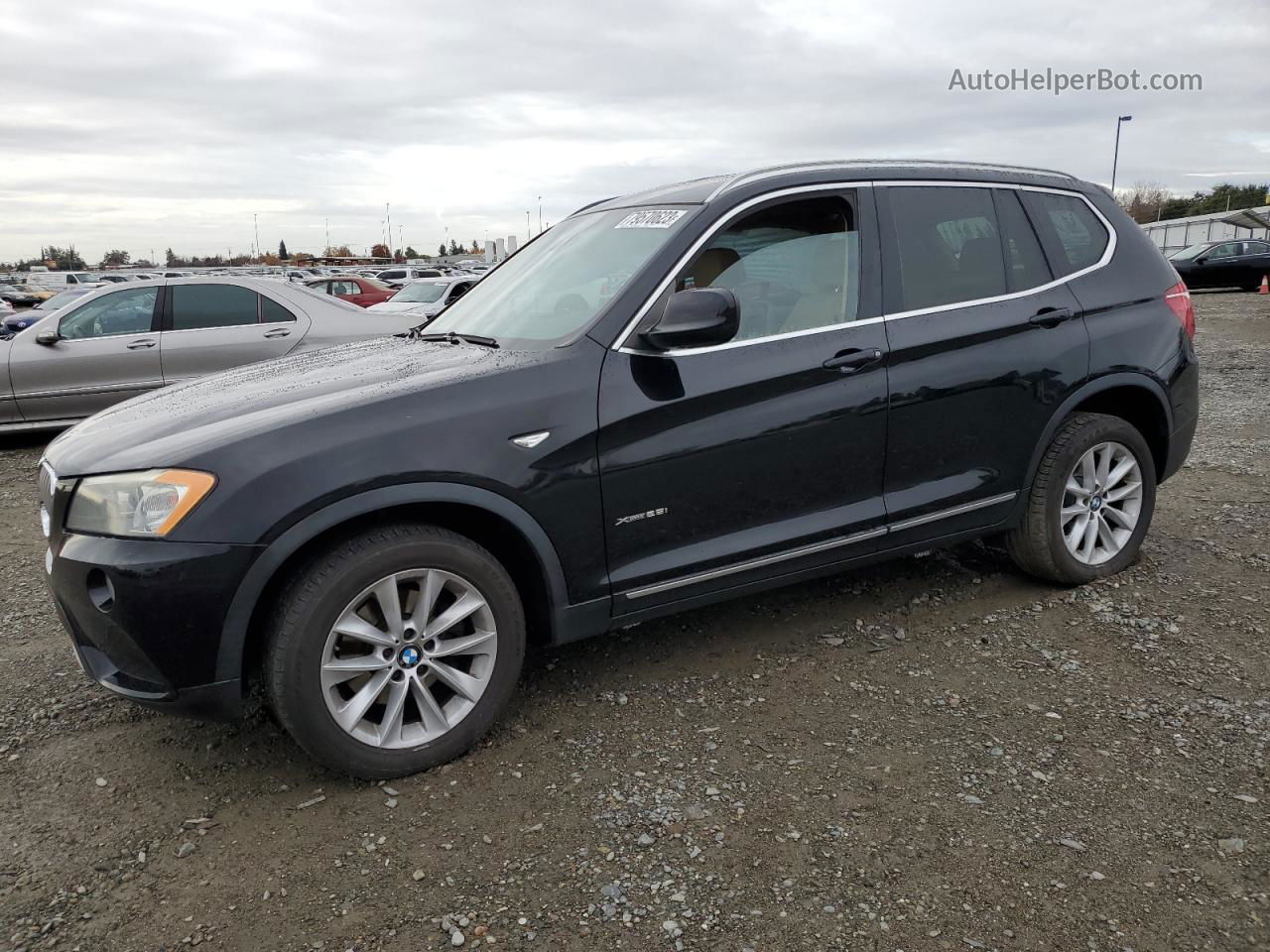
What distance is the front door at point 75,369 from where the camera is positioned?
8211 millimetres

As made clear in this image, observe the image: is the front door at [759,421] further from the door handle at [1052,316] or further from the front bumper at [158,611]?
the front bumper at [158,611]

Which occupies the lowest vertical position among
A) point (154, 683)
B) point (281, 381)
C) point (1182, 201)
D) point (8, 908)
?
point (8, 908)

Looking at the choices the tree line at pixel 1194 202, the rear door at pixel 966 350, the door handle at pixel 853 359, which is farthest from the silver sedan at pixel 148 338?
the tree line at pixel 1194 202

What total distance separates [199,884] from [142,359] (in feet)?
22.5

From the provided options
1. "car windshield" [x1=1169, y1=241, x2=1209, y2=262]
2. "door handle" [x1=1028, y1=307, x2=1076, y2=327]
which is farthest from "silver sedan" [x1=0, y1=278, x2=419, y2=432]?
"car windshield" [x1=1169, y1=241, x2=1209, y2=262]

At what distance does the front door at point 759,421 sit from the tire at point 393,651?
1.59ft

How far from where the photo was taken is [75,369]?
26.9ft

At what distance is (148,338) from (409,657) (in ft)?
22.2

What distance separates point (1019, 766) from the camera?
2.98m

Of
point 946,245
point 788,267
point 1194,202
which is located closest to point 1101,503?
point 946,245

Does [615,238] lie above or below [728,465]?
above

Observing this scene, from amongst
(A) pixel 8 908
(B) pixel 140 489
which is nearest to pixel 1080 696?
(B) pixel 140 489

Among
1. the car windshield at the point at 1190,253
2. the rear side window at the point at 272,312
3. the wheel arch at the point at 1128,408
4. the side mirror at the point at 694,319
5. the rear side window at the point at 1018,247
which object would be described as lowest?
the wheel arch at the point at 1128,408

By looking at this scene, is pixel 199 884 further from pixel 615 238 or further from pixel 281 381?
pixel 615 238
